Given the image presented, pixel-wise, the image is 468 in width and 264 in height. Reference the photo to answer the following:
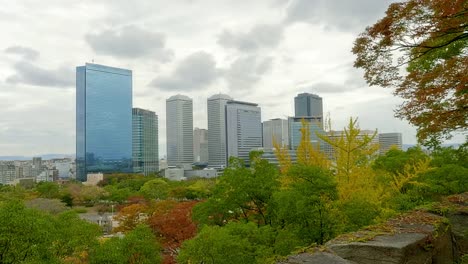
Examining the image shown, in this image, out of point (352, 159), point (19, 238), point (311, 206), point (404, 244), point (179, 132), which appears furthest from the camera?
point (179, 132)

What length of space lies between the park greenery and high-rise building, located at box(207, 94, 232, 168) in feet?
296

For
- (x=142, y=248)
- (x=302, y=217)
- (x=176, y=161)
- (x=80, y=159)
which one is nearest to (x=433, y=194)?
(x=302, y=217)

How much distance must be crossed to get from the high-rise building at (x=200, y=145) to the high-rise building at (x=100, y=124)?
2861cm

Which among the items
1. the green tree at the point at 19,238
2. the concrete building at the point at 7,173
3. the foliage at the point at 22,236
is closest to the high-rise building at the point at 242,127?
the concrete building at the point at 7,173

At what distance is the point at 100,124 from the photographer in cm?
9450

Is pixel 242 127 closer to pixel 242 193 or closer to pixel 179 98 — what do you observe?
pixel 179 98

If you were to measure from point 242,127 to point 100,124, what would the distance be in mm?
35120

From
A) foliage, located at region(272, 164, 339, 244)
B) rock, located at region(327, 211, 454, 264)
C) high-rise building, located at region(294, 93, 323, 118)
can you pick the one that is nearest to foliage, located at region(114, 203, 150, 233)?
foliage, located at region(272, 164, 339, 244)

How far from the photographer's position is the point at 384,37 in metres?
5.72

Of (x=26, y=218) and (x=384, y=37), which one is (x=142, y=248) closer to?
(x=26, y=218)

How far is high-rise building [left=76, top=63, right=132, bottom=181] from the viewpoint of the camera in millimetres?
92188

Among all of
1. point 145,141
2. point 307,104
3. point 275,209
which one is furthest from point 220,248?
point 307,104

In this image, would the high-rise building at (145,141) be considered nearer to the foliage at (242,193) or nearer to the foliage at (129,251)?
the foliage at (129,251)

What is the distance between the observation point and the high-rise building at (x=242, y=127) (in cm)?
9850
